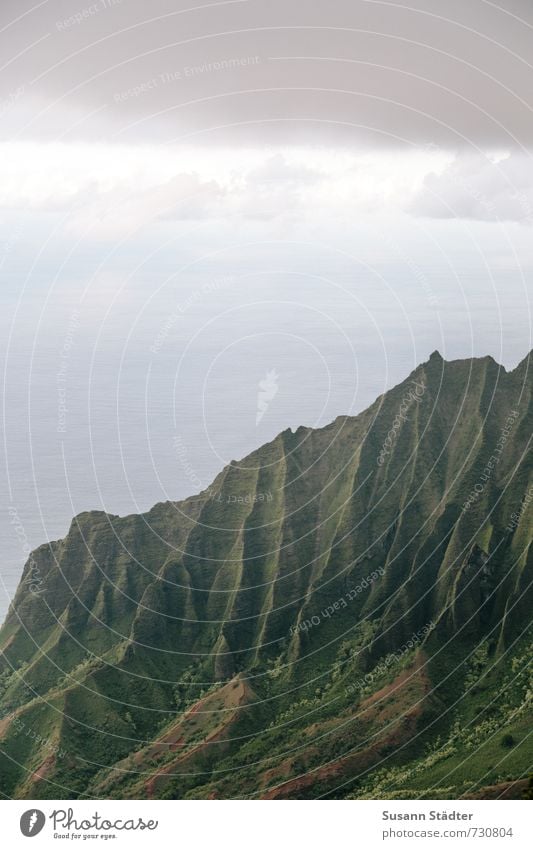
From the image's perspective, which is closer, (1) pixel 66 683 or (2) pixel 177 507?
(1) pixel 66 683

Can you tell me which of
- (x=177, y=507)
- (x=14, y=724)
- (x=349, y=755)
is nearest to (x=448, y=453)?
(x=177, y=507)

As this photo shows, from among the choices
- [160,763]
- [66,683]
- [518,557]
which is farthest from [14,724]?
[518,557]

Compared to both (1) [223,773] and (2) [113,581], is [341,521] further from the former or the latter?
(1) [223,773]

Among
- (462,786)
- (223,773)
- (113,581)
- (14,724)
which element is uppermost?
(113,581)
